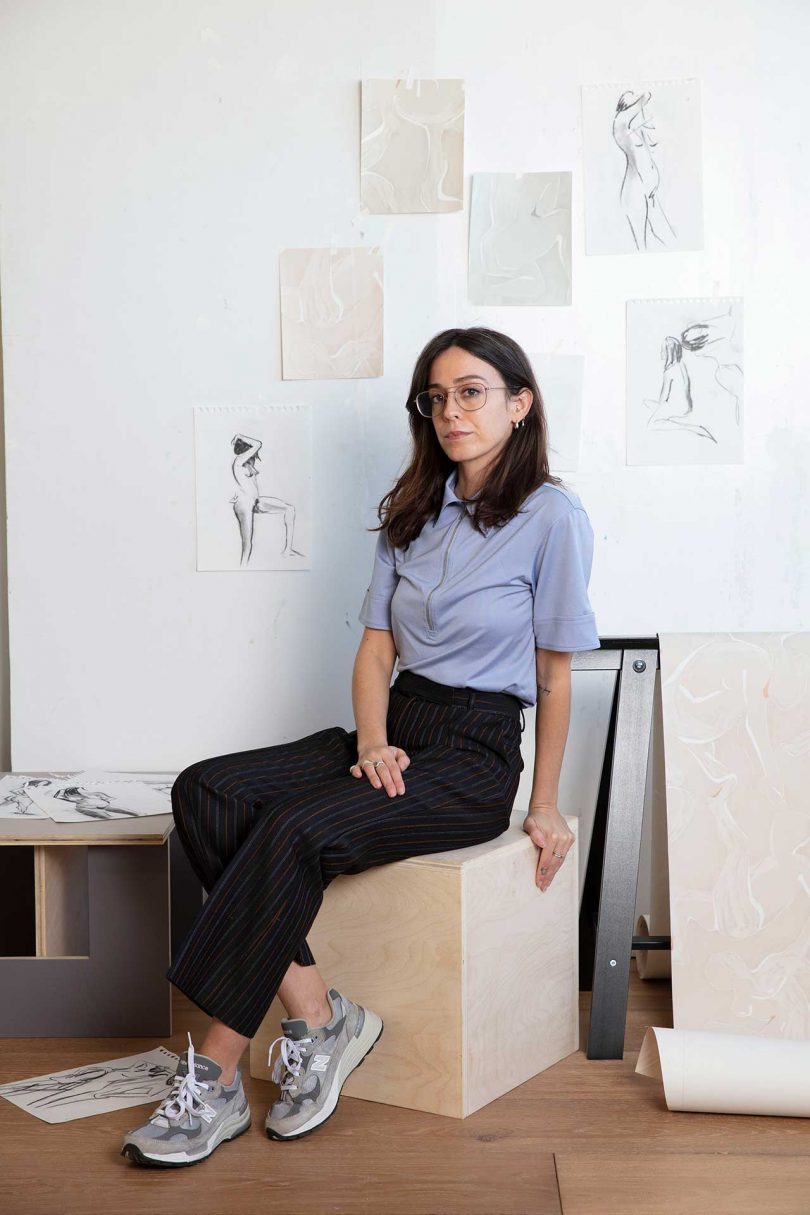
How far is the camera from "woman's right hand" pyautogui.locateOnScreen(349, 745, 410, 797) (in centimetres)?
178

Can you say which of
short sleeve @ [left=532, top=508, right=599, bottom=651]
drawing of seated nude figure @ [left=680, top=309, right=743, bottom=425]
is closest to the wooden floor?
short sleeve @ [left=532, top=508, right=599, bottom=651]

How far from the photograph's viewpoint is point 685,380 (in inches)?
90.7

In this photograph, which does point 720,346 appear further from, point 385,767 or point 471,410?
point 385,767

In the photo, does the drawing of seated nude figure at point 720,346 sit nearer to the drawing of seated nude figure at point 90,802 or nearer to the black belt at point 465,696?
the black belt at point 465,696

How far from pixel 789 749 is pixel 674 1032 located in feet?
1.83

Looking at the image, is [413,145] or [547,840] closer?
[547,840]

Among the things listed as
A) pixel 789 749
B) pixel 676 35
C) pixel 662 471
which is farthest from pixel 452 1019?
pixel 676 35

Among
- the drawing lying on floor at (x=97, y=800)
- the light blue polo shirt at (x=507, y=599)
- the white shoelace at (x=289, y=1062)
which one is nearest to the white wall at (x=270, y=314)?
the drawing lying on floor at (x=97, y=800)

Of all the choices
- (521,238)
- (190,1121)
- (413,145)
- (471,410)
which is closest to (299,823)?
(190,1121)

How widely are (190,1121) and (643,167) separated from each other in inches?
77.4

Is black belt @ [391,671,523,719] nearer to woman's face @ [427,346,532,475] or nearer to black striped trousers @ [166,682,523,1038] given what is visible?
black striped trousers @ [166,682,523,1038]

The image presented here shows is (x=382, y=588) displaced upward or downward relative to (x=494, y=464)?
downward

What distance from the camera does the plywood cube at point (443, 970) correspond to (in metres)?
1.72

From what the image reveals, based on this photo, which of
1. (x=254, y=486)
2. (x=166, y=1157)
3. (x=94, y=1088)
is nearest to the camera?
(x=166, y=1157)
